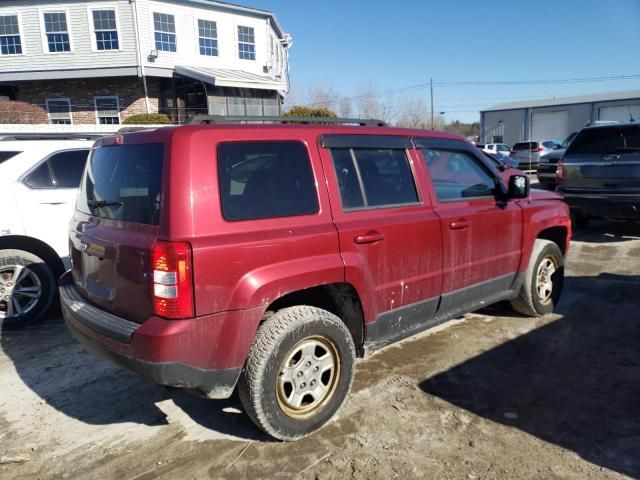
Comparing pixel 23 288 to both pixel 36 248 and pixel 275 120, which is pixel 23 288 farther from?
pixel 275 120

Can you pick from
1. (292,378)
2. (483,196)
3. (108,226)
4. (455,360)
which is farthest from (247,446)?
(483,196)

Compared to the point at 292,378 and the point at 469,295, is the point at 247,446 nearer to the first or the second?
the point at 292,378

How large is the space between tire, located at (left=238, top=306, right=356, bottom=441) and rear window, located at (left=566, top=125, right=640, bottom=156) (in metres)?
7.03

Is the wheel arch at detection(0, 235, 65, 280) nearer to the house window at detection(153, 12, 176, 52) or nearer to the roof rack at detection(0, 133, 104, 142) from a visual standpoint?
the roof rack at detection(0, 133, 104, 142)

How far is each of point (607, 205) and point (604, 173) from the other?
0.55 meters

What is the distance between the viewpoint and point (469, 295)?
410 cm

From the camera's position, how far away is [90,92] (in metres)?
20.9

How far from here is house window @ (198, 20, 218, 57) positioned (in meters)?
21.1

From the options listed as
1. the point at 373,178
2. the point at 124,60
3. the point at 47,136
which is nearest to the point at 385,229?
the point at 373,178

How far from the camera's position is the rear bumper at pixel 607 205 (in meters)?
7.68

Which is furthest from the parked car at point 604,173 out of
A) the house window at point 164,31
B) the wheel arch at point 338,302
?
the house window at point 164,31

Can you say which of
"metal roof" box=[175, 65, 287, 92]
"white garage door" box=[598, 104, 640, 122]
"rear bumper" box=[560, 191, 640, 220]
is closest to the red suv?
"rear bumper" box=[560, 191, 640, 220]

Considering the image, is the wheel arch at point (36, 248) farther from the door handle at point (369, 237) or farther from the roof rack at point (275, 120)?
the door handle at point (369, 237)

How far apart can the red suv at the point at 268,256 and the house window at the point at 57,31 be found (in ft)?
Answer: 66.1
